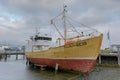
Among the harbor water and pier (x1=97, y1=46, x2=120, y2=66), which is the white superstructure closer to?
the harbor water

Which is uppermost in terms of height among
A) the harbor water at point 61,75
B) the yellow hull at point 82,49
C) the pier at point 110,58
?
the yellow hull at point 82,49

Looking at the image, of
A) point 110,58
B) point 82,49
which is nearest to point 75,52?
point 82,49

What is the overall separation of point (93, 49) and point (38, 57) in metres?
16.1

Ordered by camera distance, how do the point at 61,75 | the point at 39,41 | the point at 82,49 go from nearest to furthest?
the point at 61,75
the point at 82,49
the point at 39,41

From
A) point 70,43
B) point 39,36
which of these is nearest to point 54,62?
point 70,43

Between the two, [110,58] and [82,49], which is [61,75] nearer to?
[82,49]

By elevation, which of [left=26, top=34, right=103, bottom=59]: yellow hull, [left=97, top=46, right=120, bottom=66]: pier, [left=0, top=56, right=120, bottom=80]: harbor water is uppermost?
[left=26, top=34, right=103, bottom=59]: yellow hull

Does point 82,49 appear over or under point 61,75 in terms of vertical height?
over

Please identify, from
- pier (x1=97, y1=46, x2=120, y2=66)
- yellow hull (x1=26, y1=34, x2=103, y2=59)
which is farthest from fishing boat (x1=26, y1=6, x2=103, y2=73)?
pier (x1=97, y1=46, x2=120, y2=66)

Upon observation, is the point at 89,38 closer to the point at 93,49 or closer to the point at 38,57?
the point at 93,49

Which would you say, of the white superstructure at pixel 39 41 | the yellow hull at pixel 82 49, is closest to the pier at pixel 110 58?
the white superstructure at pixel 39 41

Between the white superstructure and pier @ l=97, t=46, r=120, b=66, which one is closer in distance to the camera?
pier @ l=97, t=46, r=120, b=66

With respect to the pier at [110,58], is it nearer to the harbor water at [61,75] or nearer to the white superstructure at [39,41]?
the harbor water at [61,75]

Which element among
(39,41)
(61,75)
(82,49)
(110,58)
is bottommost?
(61,75)
